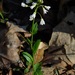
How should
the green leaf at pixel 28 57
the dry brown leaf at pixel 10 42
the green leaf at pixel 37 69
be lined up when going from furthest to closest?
the dry brown leaf at pixel 10 42
the green leaf at pixel 28 57
the green leaf at pixel 37 69

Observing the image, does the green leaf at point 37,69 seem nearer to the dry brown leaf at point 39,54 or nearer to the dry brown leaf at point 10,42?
the dry brown leaf at point 39,54

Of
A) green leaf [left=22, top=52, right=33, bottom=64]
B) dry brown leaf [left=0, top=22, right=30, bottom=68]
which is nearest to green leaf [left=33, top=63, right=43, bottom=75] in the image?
green leaf [left=22, top=52, right=33, bottom=64]

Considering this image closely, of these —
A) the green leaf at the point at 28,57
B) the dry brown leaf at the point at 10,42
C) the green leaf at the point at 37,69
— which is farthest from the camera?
the dry brown leaf at the point at 10,42

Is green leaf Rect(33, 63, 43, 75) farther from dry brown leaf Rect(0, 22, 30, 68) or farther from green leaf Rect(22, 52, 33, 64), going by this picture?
dry brown leaf Rect(0, 22, 30, 68)

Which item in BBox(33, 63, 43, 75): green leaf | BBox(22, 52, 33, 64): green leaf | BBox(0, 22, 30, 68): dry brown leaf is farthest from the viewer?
BBox(0, 22, 30, 68): dry brown leaf

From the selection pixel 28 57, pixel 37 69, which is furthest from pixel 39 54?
pixel 37 69

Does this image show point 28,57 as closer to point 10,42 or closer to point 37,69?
point 37,69

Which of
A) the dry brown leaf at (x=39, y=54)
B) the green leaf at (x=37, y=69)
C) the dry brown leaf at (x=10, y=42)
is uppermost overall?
the dry brown leaf at (x=10, y=42)

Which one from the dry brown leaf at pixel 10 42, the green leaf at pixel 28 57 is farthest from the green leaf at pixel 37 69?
the dry brown leaf at pixel 10 42

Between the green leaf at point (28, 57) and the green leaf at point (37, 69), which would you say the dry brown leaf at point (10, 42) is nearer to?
the green leaf at point (28, 57)

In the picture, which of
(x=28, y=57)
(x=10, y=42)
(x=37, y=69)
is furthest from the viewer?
(x=10, y=42)

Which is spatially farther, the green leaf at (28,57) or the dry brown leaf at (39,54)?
the dry brown leaf at (39,54)

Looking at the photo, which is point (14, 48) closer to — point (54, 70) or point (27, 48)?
point (27, 48)

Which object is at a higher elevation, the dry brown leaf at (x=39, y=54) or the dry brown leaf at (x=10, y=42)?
the dry brown leaf at (x=10, y=42)
